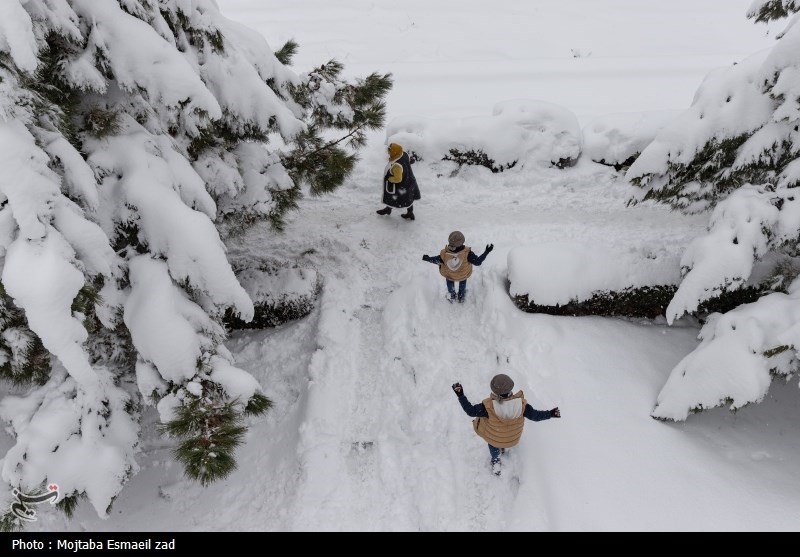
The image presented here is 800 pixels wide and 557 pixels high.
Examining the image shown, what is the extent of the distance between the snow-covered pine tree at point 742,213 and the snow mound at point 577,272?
1249mm

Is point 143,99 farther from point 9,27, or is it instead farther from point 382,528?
point 382,528

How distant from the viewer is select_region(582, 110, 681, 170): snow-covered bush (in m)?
9.70

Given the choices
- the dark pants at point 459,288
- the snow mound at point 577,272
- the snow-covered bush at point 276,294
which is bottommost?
the snow-covered bush at point 276,294

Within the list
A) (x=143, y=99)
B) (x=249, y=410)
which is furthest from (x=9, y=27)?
(x=249, y=410)

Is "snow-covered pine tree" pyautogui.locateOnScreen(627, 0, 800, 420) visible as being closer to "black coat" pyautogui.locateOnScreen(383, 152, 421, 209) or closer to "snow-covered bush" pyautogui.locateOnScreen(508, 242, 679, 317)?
"snow-covered bush" pyautogui.locateOnScreen(508, 242, 679, 317)

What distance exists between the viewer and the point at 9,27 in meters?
3.20

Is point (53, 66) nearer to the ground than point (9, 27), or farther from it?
nearer to the ground

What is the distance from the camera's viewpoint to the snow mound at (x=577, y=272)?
23.0 ft

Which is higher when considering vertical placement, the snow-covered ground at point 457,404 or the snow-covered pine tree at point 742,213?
the snow-covered pine tree at point 742,213

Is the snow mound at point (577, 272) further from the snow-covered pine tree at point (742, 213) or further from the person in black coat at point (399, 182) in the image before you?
the person in black coat at point (399, 182)

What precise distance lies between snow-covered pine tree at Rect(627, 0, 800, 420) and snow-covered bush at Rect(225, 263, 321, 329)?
5.09 m

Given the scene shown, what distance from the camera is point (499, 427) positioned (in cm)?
524

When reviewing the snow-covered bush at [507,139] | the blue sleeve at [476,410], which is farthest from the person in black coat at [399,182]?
the blue sleeve at [476,410]

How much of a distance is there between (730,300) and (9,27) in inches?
321
